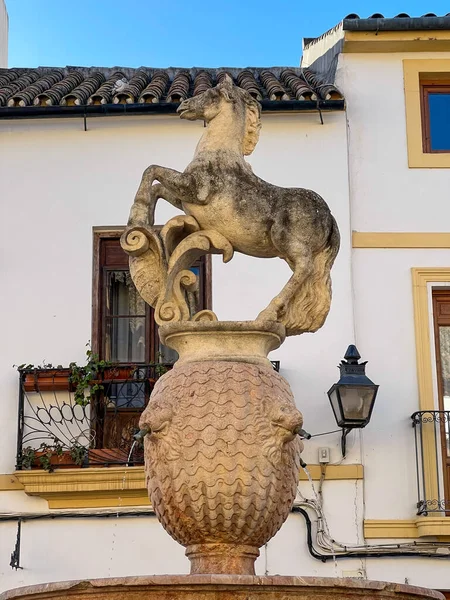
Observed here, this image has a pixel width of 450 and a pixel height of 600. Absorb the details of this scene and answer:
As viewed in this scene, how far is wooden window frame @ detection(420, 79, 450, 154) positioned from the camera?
12938 mm

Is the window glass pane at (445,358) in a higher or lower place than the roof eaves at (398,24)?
lower

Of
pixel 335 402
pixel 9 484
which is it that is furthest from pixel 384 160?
pixel 9 484

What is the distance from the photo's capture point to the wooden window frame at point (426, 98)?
1294 centimetres

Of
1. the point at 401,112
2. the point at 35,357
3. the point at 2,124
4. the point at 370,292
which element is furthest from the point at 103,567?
the point at 401,112

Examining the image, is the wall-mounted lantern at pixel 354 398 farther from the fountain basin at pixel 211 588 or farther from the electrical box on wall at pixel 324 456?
the fountain basin at pixel 211 588

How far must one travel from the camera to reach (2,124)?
12.8 metres

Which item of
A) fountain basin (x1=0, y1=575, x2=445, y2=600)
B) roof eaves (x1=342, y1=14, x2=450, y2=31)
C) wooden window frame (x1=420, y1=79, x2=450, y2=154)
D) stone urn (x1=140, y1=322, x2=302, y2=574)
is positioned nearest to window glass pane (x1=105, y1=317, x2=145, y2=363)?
wooden window frame (x1=420, y1=79, x2=450, y2=154)

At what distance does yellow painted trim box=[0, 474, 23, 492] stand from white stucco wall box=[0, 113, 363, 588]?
60mm

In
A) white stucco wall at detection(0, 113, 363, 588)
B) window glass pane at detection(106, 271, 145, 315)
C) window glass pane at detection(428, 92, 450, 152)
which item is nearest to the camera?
white stucco wall at detection(0, 113, 363, 588)

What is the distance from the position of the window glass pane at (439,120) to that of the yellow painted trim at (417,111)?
0.21 metres

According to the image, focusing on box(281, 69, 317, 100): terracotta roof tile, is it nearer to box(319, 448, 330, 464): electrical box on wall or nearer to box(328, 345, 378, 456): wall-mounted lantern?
box(328, 345, 378, 456): wall-mounted lantern

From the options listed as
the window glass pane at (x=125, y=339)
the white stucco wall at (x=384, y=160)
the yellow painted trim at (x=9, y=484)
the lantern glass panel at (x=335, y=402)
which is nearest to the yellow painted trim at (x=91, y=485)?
the yellow painted trim at (x=9, y=484)

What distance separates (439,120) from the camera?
43.0ft

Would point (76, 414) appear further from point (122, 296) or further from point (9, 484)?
point (122, 296)
